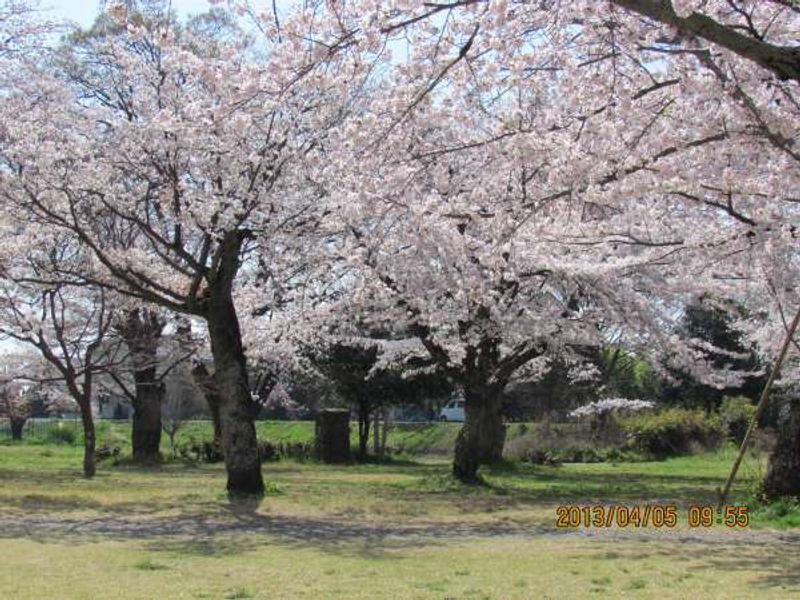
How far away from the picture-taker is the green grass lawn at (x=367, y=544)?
21.5 ft

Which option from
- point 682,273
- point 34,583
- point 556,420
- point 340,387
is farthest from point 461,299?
point 556,420

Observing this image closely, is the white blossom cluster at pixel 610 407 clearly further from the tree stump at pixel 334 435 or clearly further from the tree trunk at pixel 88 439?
the tree trunk at pixel 88 439

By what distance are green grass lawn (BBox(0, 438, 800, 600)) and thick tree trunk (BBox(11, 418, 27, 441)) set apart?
69.8ft

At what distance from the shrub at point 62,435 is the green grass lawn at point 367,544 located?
20015 millimetres

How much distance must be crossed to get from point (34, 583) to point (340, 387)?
783 inches

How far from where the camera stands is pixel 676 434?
27016 millimetres

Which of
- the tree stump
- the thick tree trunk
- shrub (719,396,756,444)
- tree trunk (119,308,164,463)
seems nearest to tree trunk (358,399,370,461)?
the tree stump

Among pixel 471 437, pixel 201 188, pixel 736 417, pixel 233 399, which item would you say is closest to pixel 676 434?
pixel 736 417

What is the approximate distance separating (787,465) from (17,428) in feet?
111

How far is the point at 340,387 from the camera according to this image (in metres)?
26.5

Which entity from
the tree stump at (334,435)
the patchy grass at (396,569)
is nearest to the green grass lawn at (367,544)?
the patchy grass at (396,569)

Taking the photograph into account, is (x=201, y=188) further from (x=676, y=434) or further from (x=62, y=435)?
(x=62, y=435)

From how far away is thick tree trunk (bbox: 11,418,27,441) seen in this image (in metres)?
37.3

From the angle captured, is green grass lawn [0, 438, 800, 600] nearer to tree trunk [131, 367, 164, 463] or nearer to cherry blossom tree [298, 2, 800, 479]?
cherry blossom tree [298, 2, 800, 479]
